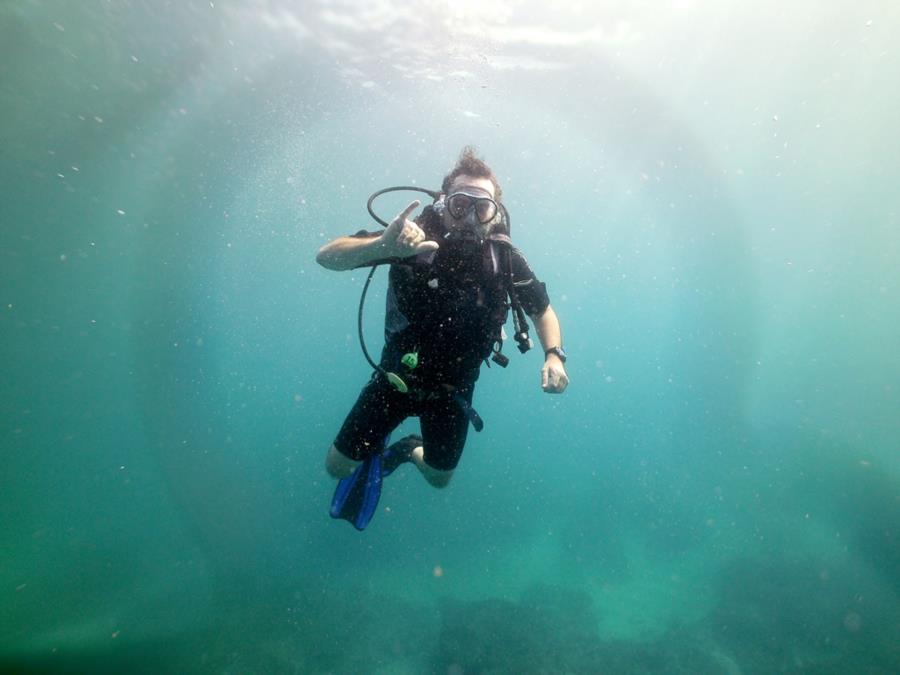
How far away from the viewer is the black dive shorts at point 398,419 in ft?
12.6

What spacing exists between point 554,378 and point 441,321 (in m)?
0.90

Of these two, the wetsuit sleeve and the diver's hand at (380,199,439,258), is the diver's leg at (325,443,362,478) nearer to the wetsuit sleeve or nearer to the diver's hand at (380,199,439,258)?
the wetsuit sleeve

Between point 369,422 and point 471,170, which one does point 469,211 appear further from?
point 369,422

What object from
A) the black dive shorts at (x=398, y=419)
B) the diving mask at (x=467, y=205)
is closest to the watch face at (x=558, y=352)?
the black dive shorts at (x=398, y=419)

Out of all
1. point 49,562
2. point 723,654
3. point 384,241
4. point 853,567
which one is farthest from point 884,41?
point 49,562

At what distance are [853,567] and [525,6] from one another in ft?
67.2

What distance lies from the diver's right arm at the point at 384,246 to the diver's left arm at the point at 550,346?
128 centimetres

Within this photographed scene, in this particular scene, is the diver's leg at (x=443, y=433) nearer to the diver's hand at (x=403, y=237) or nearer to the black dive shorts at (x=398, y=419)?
the black dive shorts at (x=398, y=419)

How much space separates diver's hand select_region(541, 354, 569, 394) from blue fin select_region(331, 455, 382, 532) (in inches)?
85.7

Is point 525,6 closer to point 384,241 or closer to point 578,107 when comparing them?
point 578,107

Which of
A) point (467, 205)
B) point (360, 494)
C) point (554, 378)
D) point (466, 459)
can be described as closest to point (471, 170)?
point (467, 205)

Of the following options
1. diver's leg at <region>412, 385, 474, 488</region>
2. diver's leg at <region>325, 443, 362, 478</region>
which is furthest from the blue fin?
diver's leg at <region>412, 385, 474, 488</region>

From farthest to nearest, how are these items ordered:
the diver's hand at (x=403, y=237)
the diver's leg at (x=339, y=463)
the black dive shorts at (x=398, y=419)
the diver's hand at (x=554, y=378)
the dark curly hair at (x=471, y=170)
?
the diver's leg at (x=339, y=463) → the black dive shorts at (x=398, y=419) → the dark curly hair at (x=471, y=170) → the diver's hand at (x=554, y=378) → the diver's hand at (x=403, y=237)

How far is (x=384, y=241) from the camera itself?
94.0 inches
